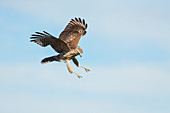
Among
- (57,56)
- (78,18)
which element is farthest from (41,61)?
(78,18)

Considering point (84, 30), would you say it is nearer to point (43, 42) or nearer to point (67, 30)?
point (67, 30)

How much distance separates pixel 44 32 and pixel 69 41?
2727 millimetres

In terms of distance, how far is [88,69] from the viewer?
1986 cm

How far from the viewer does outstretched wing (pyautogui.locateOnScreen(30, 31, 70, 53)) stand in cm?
1803

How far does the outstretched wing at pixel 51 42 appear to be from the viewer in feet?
59.2

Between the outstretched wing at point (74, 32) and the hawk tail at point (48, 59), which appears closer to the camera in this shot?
the hawk tail at point (48, 59)

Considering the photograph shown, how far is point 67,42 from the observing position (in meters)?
20.2

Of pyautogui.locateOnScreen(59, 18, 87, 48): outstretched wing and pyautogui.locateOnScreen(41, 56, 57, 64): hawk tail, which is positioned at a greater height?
pyautogui.locateOnScreen(59, 18, 87, 48): outstretched wing

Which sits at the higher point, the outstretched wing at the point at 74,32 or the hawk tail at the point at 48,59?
the outstretched wing at the point at 74,32

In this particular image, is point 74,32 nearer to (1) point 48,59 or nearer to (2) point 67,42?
(2) point 67,42

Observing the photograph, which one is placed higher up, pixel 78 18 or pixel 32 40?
pixel 78 18

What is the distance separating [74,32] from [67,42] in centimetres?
85

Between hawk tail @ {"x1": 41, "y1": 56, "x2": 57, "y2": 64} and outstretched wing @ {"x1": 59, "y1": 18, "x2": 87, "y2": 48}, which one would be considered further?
outstretched wing @ {"x1": 59, "y1": 18, "x2": 87, "y2": 48}

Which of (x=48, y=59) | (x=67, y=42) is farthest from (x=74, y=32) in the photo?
(x=48, y=59)
